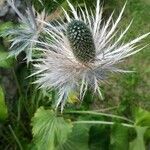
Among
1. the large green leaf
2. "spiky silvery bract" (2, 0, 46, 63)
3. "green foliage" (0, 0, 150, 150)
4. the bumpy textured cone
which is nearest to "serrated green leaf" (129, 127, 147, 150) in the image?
"green foliage" (0, 0, 150, 150)

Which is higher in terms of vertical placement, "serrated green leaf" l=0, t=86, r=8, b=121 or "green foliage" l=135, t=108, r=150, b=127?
"serrated green leaf" l=0, t=86, r=8, b=121

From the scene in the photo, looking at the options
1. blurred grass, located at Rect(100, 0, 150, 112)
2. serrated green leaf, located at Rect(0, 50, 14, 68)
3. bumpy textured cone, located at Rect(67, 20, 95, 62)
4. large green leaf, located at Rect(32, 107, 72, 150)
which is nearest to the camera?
bumpy textured cone, located at Rect(67, 20, 95, 62)

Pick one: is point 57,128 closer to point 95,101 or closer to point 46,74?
point 46,74

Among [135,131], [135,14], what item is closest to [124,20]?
[135,14]

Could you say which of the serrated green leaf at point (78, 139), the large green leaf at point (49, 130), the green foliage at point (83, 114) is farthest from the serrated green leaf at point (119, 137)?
the large green leaf at point (49, 130)

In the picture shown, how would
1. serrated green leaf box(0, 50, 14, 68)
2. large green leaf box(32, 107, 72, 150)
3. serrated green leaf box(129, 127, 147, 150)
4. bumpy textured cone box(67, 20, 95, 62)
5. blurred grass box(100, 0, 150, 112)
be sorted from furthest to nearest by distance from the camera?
1. blurred grass box(100, 0, 150, 112)
2. serrated green leaf box(0, 50, 14, 68)
3. serrated green leaf box(129, 127, 147, 150)
4. large green leaf box(32, 107, 72, 150)
5. bumpy textured cone box(67, 20, 95, 62)

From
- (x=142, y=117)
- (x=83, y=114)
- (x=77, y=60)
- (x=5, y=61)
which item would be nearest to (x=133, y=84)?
(x=83, y=114)

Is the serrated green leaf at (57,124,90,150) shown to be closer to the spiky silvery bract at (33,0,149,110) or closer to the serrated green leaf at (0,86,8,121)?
the serrated green leaf at (0,86,8,121)

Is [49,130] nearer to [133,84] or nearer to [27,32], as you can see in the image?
[27,32]
